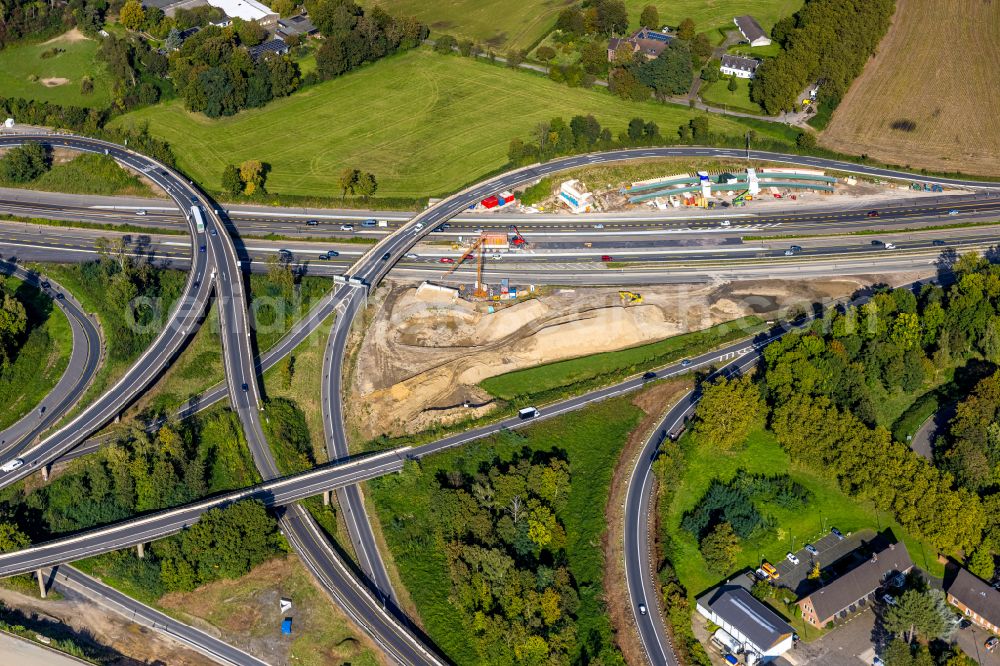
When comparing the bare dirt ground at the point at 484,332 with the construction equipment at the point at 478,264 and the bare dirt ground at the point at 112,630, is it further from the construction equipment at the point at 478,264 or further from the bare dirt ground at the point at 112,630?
the bare dirt ground at the point at 112,630

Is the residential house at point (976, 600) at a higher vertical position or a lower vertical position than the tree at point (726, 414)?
lower

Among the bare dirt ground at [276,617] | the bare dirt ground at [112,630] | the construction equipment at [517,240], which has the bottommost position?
the bare dirt ground at [112,630]

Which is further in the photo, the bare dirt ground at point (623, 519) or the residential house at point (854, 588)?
the bare dirt ground at point (623, 519)

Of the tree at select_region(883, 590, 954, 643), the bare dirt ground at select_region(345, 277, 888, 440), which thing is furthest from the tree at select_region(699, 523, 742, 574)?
the bare dirt ground at select_region(345, 277, 888, 440)

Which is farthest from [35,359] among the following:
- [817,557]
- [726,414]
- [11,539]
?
[817,557]

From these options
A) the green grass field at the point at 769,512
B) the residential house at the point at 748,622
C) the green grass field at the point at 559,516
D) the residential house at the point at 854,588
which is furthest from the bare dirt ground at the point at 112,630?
the residential house at the point at 854,588

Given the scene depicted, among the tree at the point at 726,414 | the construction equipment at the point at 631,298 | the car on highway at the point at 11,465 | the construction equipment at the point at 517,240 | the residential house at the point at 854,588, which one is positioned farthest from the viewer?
the construction equipment at the point at 517,240

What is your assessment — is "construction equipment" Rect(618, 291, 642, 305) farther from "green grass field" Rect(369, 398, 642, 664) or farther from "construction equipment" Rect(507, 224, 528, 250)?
"construction equipment" Rect(507, 224, 528, 250)
